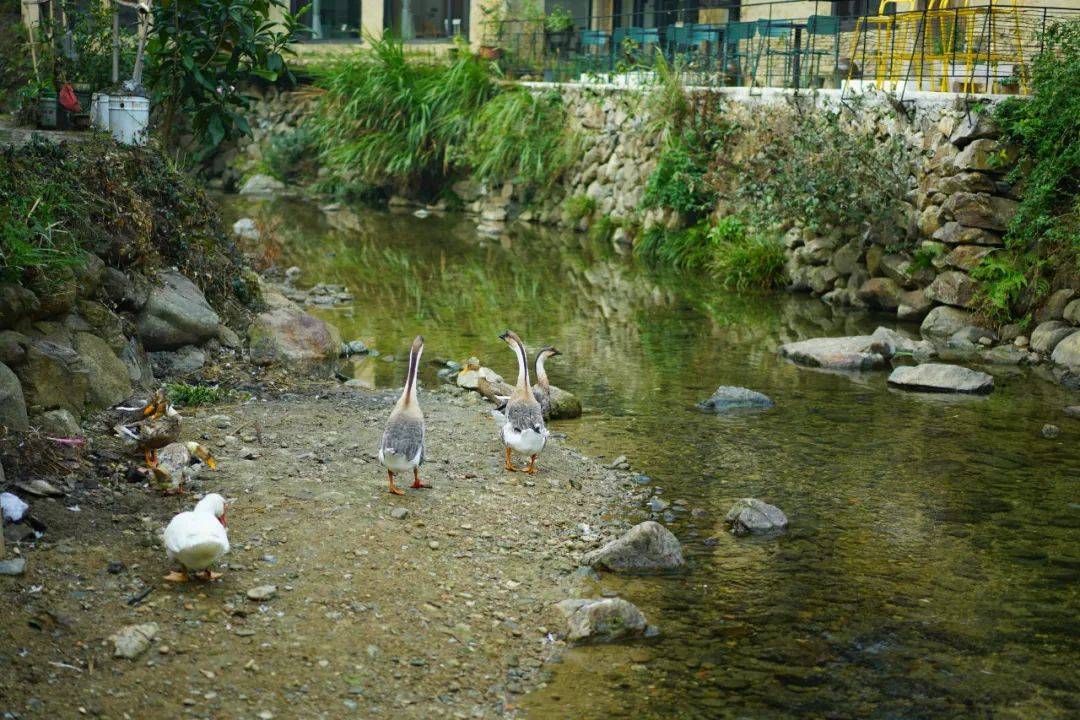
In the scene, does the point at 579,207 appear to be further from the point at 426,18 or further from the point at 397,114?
the point at 426,18

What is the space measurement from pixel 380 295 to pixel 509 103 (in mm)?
9545

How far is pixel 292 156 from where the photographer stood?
29.4 metres

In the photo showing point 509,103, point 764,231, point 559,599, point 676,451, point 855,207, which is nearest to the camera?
point 559,599

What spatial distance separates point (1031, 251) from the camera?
529 inches

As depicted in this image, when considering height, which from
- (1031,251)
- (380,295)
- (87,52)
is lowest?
(380,295)

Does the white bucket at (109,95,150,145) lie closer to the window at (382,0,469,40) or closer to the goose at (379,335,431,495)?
the goose at (379,335,431,495)

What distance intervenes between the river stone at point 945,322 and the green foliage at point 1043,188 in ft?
1.13

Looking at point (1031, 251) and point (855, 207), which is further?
point (855, 207)

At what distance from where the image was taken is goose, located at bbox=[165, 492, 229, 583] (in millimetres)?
5613

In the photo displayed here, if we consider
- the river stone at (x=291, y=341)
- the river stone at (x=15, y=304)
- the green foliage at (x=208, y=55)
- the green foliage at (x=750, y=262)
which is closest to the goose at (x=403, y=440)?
the river stone at (x=15, y=304)

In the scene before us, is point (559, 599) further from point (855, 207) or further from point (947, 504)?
point (855, 207)

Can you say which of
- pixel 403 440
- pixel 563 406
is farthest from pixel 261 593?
pixel 563 406

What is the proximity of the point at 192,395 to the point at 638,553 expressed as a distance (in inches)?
154

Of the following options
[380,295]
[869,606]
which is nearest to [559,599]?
[869,606]
